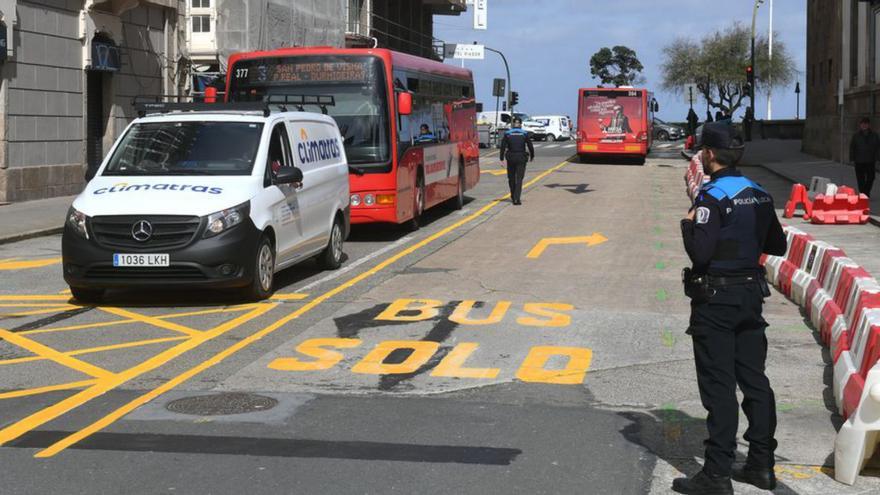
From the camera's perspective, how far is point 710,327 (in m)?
5.92

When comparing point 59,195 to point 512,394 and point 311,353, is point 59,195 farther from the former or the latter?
point 512,394

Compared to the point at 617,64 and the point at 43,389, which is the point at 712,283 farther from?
the point at 617,64

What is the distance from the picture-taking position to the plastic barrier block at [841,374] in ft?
25.1

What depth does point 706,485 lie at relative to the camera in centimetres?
583

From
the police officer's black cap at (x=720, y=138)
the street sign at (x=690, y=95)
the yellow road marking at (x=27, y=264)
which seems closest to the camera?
the police officer's black cap at (x=720, y=138)

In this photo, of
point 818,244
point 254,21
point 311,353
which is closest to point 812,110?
point 254,21

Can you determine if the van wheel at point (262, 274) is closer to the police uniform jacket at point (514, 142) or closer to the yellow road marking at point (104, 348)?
the yellow road marking at point (104, 348)

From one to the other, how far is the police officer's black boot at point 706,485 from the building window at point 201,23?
31.2 m

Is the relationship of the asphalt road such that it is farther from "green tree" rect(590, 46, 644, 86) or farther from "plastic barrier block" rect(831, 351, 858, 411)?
"green tree" rect(590, 46, 644, 86)

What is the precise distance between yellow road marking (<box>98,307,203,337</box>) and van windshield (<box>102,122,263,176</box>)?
1535mm

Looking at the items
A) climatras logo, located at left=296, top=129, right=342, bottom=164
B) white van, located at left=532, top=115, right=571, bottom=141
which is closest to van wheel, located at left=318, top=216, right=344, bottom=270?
climatras logo, located at left=296, top=129, right=342, bottom=164

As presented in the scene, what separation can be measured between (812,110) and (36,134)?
34.8 m

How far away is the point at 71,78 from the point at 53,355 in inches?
743

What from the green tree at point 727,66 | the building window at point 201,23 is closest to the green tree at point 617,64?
the green tree at point 727,66
